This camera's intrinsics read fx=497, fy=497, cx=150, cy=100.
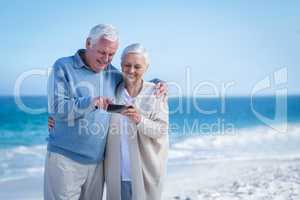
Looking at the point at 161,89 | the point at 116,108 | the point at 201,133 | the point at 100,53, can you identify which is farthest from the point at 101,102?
the point at 201,133

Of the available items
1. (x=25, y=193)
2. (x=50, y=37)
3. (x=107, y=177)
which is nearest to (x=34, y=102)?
(x=50, y=37)

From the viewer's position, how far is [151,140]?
80.9 inches

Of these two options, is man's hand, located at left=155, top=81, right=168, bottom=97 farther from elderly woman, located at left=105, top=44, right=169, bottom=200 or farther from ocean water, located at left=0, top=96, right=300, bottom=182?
ocean water, located at left=0, top=96, right=300, bottom=182

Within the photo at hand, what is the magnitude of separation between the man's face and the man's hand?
224 millimetres

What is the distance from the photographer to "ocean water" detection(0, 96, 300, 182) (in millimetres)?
7383

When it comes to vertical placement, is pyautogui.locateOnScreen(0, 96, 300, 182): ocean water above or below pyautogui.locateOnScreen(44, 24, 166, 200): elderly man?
below

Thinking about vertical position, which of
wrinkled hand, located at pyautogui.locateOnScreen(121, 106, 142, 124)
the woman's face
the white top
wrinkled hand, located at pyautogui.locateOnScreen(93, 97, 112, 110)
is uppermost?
the woman's face

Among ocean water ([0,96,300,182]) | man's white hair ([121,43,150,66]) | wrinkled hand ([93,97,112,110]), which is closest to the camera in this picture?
wrinkled hand ([93,97,112,110])

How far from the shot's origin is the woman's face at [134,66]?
1.95 metres

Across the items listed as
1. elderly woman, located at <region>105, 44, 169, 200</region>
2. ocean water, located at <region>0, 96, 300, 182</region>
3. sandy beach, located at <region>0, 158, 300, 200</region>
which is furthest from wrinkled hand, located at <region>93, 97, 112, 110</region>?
ocean water, located at <region>0, 96, 300, 182</region>

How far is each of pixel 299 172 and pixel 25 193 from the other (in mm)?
2704

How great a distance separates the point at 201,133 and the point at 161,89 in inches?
278

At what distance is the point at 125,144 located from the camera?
80.8 inches

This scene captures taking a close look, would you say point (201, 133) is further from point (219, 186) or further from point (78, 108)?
point (78, 108)
